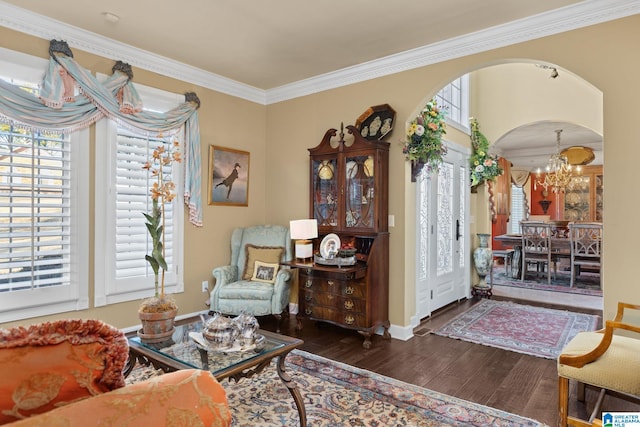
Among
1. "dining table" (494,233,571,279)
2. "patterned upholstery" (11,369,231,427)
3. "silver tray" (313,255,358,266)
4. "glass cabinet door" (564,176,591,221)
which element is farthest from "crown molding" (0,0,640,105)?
"glass cabinet door" (564,176,591,221)

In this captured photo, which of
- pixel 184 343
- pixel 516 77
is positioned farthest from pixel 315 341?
pixel 516 77

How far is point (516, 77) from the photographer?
232 inches

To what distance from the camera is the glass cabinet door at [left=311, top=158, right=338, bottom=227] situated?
A: 421 cm

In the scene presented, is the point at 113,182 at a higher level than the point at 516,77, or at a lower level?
lower

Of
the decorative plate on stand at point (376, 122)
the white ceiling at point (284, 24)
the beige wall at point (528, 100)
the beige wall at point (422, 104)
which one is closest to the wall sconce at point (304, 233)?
the beige wall at point (422, 104)

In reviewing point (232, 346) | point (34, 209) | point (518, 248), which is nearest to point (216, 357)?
point (232, 346)

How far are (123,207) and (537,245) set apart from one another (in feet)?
23.7

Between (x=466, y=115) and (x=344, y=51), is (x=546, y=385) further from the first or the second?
(x=466, y=115)

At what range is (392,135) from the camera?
3986 millimetres

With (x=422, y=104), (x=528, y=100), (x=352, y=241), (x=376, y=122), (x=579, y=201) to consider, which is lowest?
(x=352, y=241)

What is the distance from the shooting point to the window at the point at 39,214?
3.09 metres

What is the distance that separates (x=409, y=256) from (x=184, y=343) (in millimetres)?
2478

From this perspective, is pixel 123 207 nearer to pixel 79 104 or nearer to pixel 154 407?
pixel 79 104

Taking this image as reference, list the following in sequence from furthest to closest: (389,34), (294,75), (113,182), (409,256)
→ (294,75) → (409,256) → (113,182) → (389,34)
